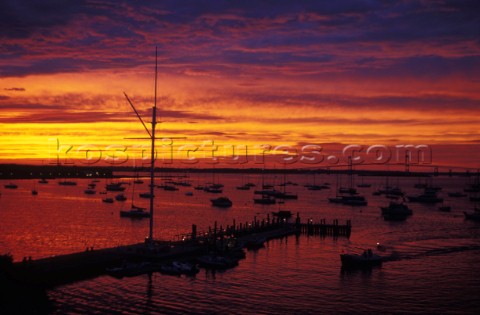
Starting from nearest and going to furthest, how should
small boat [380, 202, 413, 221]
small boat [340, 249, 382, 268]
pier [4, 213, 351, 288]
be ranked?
pier [4, 213, 351, 288] < small boat [340, 249, 382, 268] < small boat [380, 202, 413, 221]

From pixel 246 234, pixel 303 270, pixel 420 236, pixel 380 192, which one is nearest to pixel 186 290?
pixel 303 270

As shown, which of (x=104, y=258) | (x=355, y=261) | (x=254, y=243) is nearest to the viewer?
(x=104, y=258)

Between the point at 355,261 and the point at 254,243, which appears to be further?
the point at 254,243

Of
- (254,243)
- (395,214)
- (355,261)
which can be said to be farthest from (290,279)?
(395,214)

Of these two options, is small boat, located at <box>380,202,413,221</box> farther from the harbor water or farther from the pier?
the pier

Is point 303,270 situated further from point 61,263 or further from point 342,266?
point 61,263

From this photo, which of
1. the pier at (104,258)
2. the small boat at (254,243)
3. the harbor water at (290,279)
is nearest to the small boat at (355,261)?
the harbor water at (290,279)

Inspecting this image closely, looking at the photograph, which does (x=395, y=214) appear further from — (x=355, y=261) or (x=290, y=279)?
(x=290, y=279)

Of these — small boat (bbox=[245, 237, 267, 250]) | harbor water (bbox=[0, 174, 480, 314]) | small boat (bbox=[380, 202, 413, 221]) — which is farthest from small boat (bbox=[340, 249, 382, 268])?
small boat (bbox=[380, 202, 413, 221])

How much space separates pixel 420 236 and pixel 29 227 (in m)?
51.3

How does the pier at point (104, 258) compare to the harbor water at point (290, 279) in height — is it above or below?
above

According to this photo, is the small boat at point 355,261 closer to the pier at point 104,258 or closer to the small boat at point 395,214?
the pier at point 104,258

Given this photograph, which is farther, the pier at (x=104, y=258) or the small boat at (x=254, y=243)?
the small boat at (x=254, y=243)

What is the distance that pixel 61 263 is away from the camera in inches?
1425
